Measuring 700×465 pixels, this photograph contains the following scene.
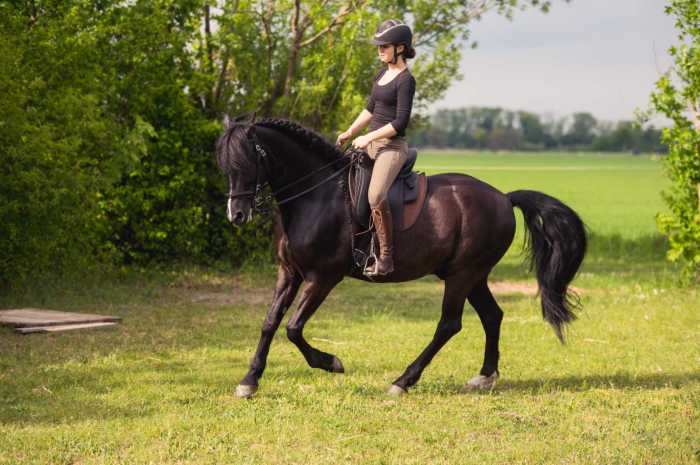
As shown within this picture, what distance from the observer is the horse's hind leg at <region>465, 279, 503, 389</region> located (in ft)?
27.3

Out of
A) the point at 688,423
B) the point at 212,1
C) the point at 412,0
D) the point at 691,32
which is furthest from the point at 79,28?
the point at 688,423

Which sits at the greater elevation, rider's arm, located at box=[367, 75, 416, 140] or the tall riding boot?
rider's arm, located at box=[367, 75, 416, 140]

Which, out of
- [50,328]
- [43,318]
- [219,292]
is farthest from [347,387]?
[219,292]

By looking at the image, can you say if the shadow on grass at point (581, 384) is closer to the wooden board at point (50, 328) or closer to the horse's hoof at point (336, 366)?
the horse's hoof at point (336, 366)

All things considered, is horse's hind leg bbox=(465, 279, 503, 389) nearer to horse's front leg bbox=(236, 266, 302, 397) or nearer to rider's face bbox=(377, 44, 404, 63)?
horse's front leg bbox=(236, 266, 302, 397)

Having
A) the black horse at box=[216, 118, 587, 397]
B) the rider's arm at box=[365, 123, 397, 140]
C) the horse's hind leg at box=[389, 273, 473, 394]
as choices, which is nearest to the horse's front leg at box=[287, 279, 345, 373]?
the black horse at box=[216, 118, 587, 397]

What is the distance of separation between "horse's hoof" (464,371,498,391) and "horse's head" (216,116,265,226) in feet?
8.24

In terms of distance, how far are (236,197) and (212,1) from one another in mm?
9583

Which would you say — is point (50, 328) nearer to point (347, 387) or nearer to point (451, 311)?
point (347, 387)

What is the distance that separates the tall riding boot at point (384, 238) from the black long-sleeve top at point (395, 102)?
0.64 meters

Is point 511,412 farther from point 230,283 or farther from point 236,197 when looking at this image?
point 230,283

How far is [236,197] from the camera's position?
7.31 m

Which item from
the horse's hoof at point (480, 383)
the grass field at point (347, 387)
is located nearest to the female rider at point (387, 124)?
the horse's hoof at point (480, 383)

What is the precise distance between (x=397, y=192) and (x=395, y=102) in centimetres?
79
